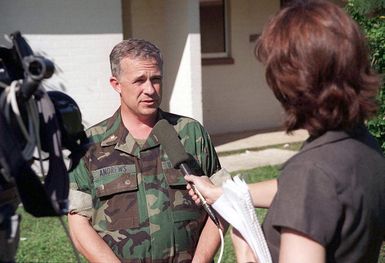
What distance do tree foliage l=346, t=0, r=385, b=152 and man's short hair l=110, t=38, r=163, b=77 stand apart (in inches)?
106

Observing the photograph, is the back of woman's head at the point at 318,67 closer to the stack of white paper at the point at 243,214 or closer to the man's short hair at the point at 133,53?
the stack of white paper at the point at 243,214

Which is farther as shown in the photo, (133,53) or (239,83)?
(239,83)

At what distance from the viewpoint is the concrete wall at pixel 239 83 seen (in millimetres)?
13500

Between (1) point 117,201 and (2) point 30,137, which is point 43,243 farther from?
(2) point 30,137

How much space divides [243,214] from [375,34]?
12.5 feet

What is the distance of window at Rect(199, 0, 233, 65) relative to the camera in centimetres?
1348

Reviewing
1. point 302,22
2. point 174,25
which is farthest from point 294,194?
point 174,25

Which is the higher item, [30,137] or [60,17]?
[60,17]

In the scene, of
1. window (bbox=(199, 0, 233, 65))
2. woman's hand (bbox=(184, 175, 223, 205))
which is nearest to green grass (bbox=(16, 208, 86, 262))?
woman's hand (bbox=(184, 175, 223, 205))

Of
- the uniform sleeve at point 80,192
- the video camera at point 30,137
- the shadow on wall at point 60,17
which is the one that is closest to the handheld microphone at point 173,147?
the uniform sleeve at point 80,192

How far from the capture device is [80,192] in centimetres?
334

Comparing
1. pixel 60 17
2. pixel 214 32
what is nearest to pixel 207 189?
pixel 60 17

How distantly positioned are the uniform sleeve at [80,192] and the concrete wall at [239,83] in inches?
397

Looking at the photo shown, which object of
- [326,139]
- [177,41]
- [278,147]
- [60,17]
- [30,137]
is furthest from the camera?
[278,147]
